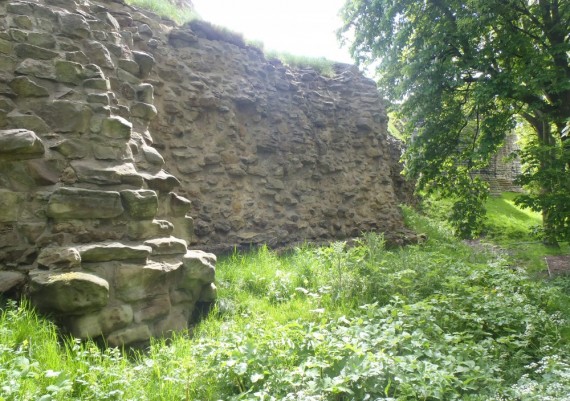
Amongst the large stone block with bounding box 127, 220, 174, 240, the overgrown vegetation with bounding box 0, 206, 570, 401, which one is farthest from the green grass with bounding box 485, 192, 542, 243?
the large stone block with bounding box 127, 220, 174, 240

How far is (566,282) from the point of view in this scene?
6578 mm

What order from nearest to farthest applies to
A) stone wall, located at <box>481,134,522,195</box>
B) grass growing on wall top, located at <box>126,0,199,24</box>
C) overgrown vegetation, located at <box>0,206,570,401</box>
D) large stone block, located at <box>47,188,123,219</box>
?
overgrown vegetation, located at <box>0,206,570,401</box> → large stone block, located at <box>47,188,123,219</box> → grass growing on wall top, located at <box>126,0,199,24</box> → stone wall, located at <box>481,134,522,195</box>

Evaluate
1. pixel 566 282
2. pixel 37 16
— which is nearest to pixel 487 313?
pixel 566 282

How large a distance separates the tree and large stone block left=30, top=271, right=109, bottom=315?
6.42m

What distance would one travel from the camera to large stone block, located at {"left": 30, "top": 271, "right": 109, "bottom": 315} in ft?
9.91

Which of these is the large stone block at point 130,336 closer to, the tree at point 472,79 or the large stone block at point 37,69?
the large stone block at point 37,69

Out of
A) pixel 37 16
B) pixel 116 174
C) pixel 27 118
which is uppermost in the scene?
pixel 37 16

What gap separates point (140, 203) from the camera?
12.6ft

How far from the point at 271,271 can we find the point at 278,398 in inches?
131

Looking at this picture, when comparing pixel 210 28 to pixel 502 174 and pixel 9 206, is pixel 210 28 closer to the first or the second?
pixel 9 206

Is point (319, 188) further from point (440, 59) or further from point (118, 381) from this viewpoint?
point (118, 381)

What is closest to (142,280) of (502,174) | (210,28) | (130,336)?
(130,336)

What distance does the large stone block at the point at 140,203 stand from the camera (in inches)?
149

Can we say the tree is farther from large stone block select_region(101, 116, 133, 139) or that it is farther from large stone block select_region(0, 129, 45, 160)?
large stone block select_region(0, 129, 45, 160)
